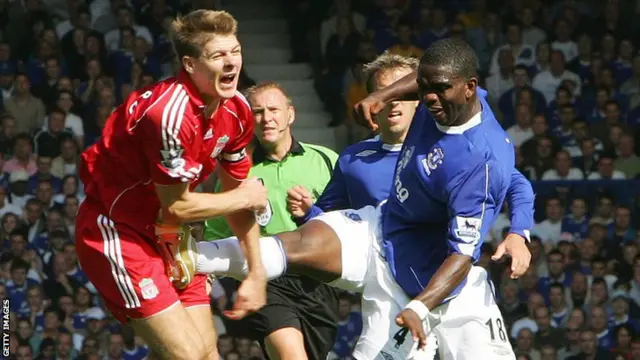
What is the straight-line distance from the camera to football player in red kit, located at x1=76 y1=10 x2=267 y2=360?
6.07 m

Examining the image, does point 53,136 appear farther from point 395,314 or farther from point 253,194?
point 253,194

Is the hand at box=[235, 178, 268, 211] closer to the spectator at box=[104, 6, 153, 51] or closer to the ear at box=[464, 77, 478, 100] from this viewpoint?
the ear at box=[464, 77, 478, 100]

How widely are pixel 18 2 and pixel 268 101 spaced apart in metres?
5.52

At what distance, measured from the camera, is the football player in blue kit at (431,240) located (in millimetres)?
6457

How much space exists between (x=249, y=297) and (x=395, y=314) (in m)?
0.91

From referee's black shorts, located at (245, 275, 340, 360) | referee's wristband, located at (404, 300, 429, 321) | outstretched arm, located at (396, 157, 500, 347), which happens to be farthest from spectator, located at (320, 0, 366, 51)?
referee's wristband, located at (404, 300, 429, 321)

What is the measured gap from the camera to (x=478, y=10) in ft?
42.4

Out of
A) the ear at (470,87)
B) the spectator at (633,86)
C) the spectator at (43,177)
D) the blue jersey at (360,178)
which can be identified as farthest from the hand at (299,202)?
the spectator at (633,86)

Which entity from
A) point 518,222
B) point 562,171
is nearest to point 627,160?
point 562,171

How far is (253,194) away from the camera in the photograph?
620 centimetres

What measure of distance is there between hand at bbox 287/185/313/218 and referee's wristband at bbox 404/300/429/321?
1.20 m

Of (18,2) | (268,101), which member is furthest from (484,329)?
(18,2)

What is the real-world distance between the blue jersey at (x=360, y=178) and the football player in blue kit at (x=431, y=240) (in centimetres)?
43

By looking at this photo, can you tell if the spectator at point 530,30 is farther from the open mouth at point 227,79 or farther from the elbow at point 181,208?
the elbow at point 181,208
